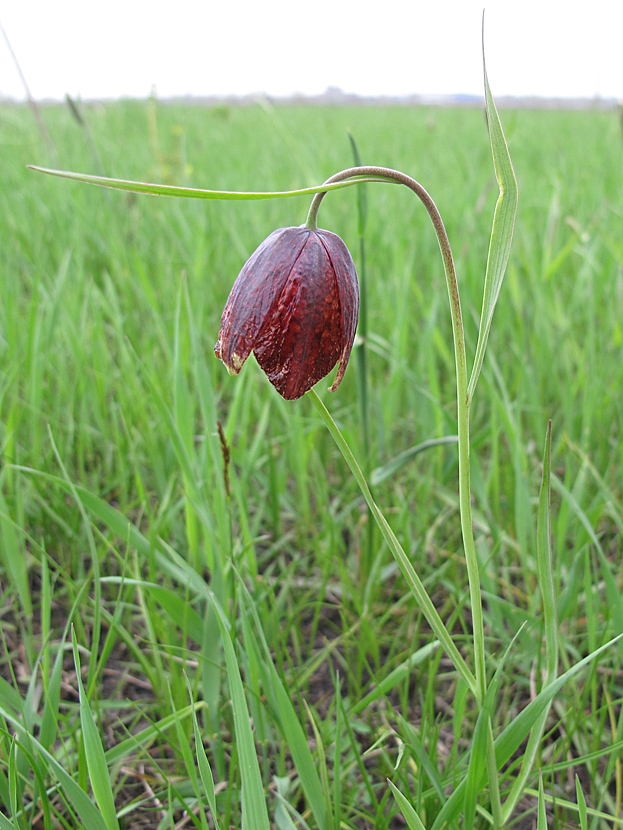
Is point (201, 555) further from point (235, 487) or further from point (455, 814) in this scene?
point (455, 814)

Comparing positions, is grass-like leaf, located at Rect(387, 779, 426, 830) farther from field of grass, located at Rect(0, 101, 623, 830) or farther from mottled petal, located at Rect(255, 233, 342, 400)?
mottled petal, located at Rect(255, 233, 342, 400)

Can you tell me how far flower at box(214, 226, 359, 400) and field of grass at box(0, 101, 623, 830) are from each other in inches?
6.7

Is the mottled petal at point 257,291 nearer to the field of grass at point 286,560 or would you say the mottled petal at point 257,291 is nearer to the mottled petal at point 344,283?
the mottled petal at point 344,283

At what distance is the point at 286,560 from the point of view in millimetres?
960

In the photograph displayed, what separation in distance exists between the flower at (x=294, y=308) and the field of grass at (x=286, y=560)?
0.55 feet

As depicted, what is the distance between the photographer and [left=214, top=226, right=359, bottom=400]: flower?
0.44m

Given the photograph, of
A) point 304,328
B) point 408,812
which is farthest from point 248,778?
point 304,328

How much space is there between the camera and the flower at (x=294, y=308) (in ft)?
1.44

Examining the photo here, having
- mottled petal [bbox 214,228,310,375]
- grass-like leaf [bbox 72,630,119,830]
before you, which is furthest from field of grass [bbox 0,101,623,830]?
mottled petal [bbox 214,228,310,375]

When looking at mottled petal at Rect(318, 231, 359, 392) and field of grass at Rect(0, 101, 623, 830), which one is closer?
mottled petal at Rect(318, 231, 359, 392)

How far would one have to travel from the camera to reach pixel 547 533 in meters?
0.49

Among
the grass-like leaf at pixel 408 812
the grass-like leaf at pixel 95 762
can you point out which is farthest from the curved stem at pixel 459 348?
the grass-like leaf at pixel 95 762

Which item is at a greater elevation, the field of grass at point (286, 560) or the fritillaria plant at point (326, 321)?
the fritillaria plant at point (326, 321)

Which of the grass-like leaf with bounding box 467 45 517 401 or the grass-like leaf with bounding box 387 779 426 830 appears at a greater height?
the grass-like leaf with bounding box 467 45 517 401
